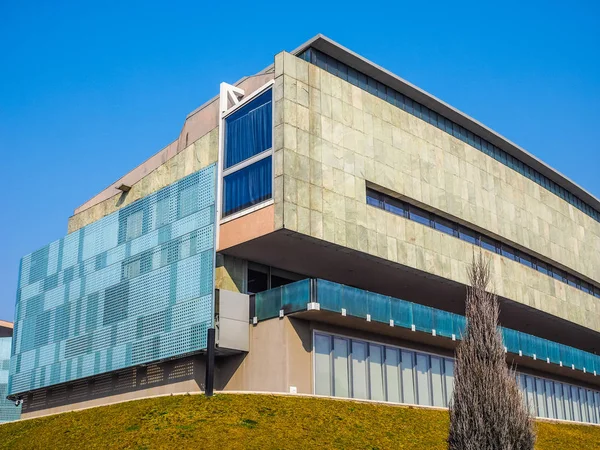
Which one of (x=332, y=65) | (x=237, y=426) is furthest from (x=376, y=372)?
(x=332, y=65)

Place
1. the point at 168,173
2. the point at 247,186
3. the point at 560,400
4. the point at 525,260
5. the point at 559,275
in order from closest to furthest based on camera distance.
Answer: the point at 247,186, the point at 168,173, the point at 525,260, the point at 560,400, the point at 559,275

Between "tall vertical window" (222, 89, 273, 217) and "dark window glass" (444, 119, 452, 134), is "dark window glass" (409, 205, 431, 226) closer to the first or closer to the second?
"dark window glass" (444, 119, 452, 134)

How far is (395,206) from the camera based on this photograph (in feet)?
141

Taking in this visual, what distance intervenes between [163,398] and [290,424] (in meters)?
6.25

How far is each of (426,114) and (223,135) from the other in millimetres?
12724

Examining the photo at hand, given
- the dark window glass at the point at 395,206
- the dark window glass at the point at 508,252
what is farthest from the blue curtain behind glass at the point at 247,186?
the dark window glass at the point at 508,252

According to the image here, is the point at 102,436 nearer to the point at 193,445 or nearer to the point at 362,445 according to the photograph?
the point at 193,445

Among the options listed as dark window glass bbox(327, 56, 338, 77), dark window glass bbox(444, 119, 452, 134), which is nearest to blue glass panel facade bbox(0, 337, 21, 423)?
dark window glass bbox(444, 119, 452, 134)

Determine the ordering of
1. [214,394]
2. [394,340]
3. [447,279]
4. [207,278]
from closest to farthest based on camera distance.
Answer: [214,394], [207,278], [394,340], [447,279]

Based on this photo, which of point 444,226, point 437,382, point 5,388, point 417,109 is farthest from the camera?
point 5,388

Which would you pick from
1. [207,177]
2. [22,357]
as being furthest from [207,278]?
[22,357]

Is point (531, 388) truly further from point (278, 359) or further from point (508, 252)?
point (278, 359)

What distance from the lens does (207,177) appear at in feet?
136

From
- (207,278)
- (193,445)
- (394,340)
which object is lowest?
(193,445)
